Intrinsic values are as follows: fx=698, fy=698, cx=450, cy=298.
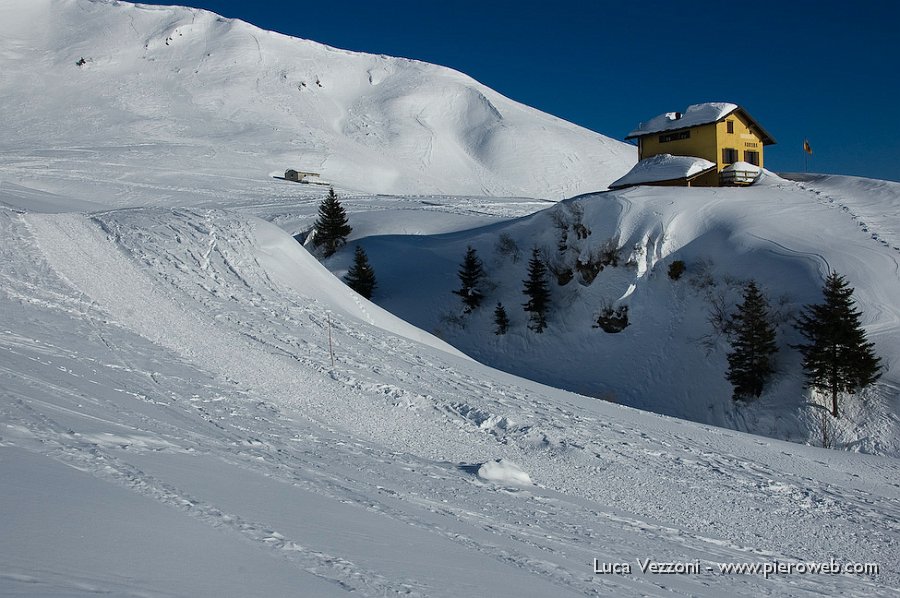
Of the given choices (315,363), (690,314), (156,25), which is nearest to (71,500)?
(315,363)

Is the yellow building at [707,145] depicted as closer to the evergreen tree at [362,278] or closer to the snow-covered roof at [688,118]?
the snow-covered roof at [688,118]

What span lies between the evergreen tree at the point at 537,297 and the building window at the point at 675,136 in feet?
57.9

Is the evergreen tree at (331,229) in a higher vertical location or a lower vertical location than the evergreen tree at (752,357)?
higher

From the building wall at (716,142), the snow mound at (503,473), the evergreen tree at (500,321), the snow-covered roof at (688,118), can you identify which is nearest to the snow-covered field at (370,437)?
the snow mound at (503,473)

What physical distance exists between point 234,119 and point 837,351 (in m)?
106

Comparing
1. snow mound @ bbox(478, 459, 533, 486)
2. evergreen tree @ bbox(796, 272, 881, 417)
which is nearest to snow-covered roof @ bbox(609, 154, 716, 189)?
evergreen tree @ bbox(796, 272, 881, 417)

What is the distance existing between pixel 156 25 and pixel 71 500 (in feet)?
551

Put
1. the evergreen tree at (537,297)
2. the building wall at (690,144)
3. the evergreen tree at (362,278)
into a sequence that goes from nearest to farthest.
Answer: the evergreen tree at (537,297)
the evergreen tree at (362,278)
the building wall at (690,144)

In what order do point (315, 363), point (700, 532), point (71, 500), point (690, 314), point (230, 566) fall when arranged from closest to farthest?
point (230, 566) → point (71, 500) → point (700, 532) → point (315, 363) → point (690, 314)

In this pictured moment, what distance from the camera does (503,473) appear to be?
36.9 feet

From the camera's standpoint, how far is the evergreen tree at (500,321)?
38.3m

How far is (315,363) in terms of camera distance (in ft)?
58.4

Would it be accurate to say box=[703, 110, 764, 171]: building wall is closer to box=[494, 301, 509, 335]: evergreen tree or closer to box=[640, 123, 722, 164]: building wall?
box=[640, 123, 722, 164]: building wall

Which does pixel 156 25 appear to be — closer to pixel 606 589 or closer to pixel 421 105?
pixel 421 105
